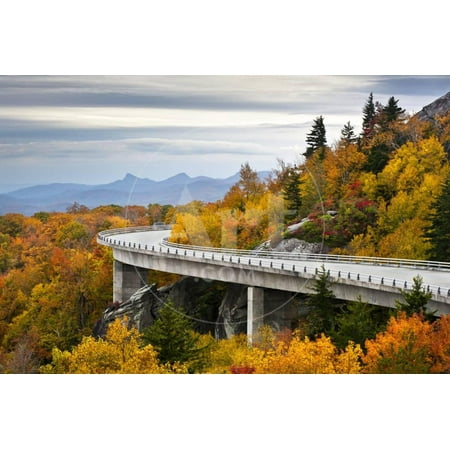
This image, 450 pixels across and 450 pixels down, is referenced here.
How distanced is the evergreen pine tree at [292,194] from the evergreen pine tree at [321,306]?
94.0 inches

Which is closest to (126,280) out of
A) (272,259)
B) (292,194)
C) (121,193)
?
(121,193)

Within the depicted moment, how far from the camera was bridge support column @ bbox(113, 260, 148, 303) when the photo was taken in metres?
45.3

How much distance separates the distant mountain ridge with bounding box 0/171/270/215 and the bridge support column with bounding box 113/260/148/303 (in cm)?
384

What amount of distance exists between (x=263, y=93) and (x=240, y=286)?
8879mm

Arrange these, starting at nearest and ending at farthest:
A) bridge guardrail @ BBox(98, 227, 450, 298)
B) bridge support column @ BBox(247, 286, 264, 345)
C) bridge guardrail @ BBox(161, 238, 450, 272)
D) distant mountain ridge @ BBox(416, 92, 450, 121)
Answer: bridge guardrail @ BBox(98, 227, 450, 298) → distant mountain ridge @ BBox(416, 92, 450, 121) → bridge guardrail @ BBox(161, 238, 450, 272) → bridge support column @ BBox(247, 286, 264, 345)

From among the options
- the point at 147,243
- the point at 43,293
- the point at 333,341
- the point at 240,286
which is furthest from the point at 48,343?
the point at 333,341

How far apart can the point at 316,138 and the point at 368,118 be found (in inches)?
87.2

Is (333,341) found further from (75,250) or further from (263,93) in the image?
(75,250)

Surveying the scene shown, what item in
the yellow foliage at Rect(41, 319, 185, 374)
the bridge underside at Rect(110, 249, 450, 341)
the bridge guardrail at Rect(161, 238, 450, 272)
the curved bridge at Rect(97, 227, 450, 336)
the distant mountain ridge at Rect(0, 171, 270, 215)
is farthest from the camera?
the bridge guardrail at Rect(161, 238, 450, 272)

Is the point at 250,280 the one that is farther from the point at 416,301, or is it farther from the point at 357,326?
the point at 416,301

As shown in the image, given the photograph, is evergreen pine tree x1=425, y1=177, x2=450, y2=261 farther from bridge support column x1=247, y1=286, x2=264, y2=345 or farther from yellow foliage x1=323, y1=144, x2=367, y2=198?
bridge support column x1=247, y1=286, x2=264, y2=345

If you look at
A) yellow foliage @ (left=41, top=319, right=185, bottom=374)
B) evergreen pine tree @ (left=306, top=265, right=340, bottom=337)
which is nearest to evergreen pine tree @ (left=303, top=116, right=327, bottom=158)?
evergreen pine tree @ (left=306, top=265, right=340, bottom=337)

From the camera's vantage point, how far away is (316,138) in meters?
38.9

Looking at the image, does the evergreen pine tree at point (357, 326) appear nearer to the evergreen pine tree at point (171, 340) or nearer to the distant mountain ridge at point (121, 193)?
the evergreen pine tree at point (171, 340)
